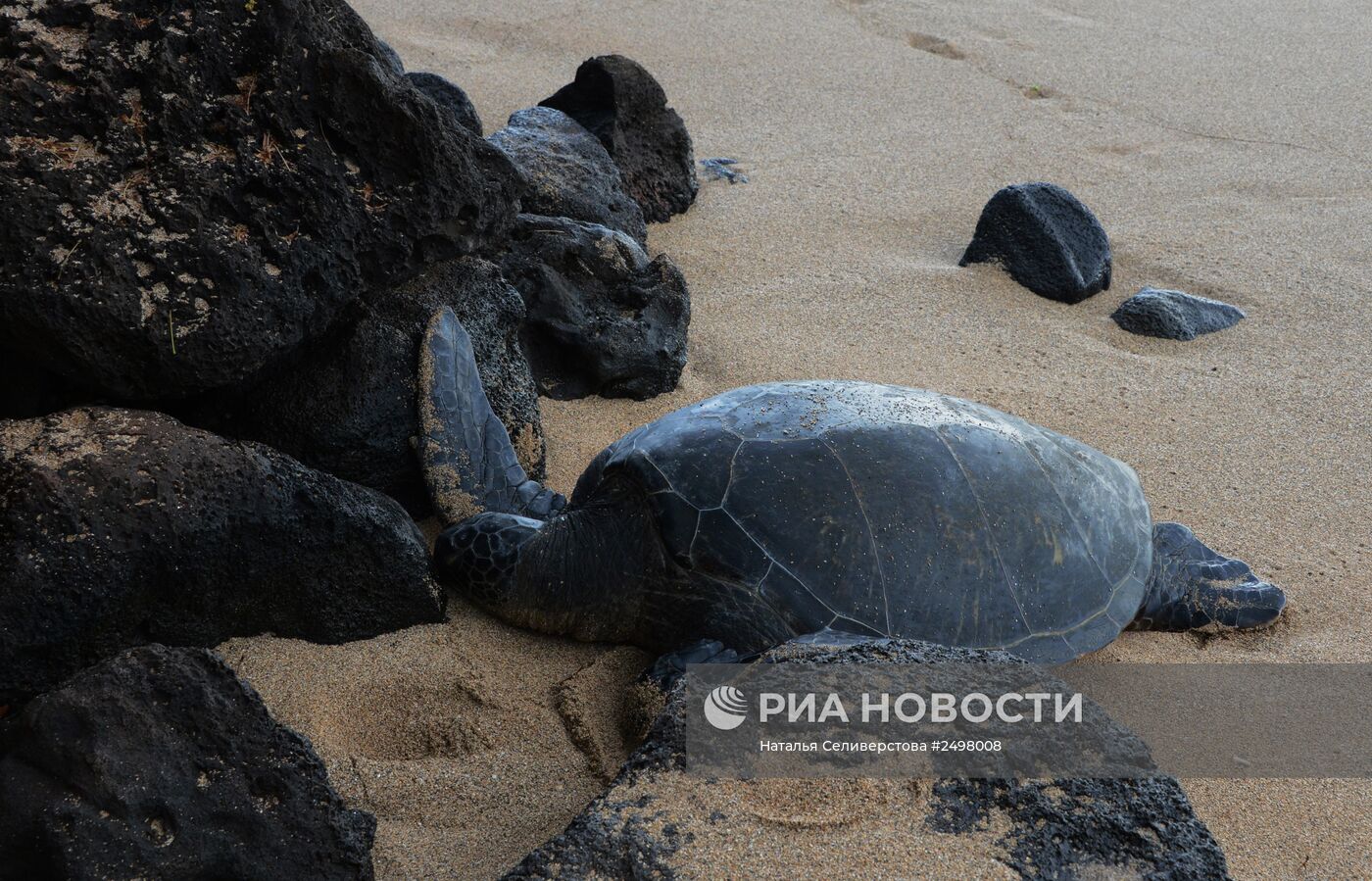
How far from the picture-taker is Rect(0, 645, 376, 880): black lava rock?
1568 mm

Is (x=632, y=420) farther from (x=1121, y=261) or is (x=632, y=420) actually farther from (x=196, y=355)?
(x=1121, y=261)

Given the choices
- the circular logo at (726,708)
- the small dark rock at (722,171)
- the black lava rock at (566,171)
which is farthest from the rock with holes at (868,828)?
the small dark rock at (722,171)

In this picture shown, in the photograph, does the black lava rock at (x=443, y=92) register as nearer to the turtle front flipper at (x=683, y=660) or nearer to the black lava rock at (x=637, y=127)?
the black lava rock at (x=637, y=127)

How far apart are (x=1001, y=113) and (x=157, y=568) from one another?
5979mm

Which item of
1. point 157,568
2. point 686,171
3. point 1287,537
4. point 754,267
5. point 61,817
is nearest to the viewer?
point 61,817

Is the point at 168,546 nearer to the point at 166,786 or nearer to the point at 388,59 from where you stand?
the point at 166,786

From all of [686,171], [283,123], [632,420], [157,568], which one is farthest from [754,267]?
[157,568]

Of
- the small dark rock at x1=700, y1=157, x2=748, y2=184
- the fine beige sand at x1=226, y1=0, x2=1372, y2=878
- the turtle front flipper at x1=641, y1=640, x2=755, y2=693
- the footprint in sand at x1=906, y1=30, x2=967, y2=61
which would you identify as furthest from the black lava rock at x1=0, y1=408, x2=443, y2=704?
the footprint in sand at x1=906, y1=30, x2=967, y2=61

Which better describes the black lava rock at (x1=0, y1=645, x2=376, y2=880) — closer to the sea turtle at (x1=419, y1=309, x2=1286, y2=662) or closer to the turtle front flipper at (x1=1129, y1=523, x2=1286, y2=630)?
the sea turtle at (x1=419, y1=309, x2=1286, y2=662)

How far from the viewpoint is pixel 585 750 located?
2.37 meters

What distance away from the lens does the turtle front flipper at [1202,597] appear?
2961mm

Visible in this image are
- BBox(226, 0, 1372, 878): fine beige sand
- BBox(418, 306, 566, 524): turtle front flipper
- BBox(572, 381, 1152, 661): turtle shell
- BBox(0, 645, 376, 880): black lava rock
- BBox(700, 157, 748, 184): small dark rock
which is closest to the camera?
BBox(0, 645, 376, 880): black lava rock

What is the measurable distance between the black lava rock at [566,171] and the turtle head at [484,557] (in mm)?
1603

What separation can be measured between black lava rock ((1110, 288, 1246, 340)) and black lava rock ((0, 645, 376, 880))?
3849mm
